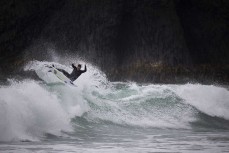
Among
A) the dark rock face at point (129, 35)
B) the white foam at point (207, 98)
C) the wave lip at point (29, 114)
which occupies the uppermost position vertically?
the dark rock face at point (129, 35)

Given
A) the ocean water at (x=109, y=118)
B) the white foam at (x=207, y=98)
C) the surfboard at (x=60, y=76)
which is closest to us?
the ocean water at (x=109, y=118)

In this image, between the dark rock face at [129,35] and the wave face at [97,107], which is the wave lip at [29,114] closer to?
the wave face at [97,107]

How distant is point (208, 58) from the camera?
145ft

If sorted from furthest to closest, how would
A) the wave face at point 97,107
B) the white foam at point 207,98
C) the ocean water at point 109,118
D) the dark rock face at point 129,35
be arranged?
the dark rock face at point 129,35 → the white foam at point 207,98 → the wave face at point 97,107 → the ocean water at point 109,118

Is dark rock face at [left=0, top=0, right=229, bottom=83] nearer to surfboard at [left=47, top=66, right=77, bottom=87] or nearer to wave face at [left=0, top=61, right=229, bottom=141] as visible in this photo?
wave face at [left=0, top=61, right=229, bottom=141]

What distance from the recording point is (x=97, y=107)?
20422 mm

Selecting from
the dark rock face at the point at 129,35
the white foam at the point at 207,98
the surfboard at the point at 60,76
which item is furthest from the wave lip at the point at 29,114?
the dark rock face at the point at 129,35

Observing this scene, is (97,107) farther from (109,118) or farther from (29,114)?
(29,114)

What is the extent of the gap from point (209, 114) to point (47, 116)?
9.32 meters

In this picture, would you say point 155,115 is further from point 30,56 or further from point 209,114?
point 30,56

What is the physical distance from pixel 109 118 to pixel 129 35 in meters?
24.2

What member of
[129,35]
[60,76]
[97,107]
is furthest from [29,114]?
[129,35]

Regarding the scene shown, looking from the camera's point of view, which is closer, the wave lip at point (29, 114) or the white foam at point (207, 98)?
the wave lip at point (29, 114)

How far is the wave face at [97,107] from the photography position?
49.0 feet
